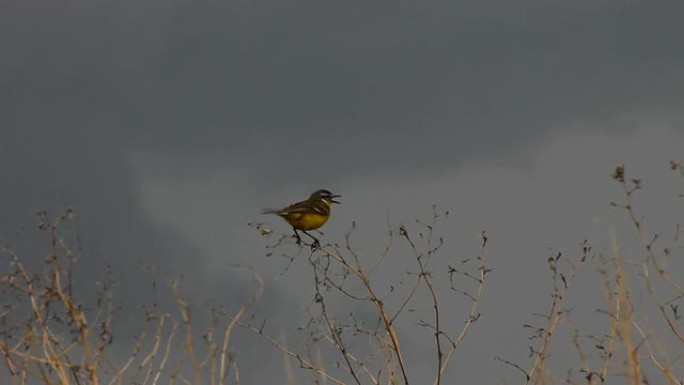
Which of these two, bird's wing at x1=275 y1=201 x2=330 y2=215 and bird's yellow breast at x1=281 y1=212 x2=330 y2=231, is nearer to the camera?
bird's yellow breast at x1=281 y1=212 x2=330 y2=231

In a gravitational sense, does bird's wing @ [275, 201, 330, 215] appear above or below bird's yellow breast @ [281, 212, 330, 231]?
above

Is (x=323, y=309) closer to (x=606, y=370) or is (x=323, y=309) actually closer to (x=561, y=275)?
(x=561, y=275)

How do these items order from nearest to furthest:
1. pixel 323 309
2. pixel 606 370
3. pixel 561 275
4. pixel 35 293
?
pixel 35 293 < pixel 606 370 < pixel 561 275 < pixel 323 309

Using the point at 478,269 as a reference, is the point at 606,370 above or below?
below

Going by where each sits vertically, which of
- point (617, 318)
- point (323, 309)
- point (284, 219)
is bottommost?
point (617, 318)

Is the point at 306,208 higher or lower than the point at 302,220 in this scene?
higher

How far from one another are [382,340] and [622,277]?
2396 mm

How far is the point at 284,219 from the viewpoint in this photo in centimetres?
1224

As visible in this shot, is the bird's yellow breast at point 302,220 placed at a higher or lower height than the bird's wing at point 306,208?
lower

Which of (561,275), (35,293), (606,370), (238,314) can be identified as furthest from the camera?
(561,275)

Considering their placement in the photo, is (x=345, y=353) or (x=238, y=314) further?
(x=345, y=353)

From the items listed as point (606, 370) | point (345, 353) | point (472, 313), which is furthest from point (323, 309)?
point (606, 370)

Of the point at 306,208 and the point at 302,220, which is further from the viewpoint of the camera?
the point at 306,208

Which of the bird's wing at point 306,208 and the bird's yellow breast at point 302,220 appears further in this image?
the bird's wing at point 306,208
